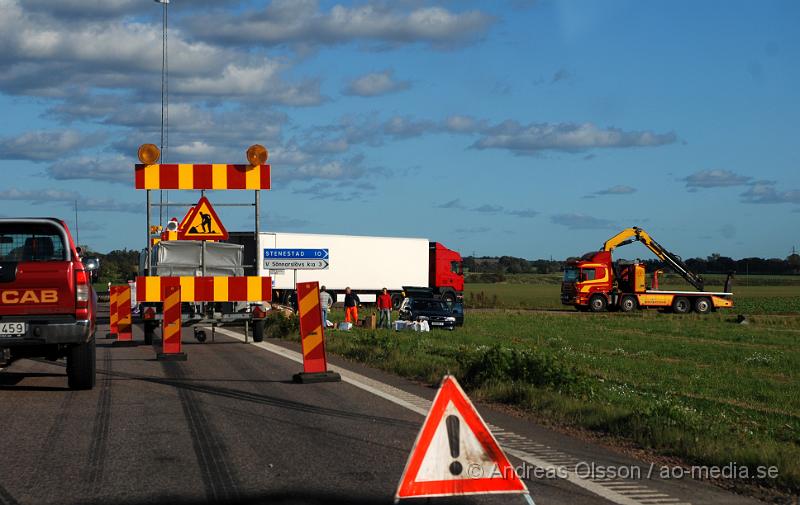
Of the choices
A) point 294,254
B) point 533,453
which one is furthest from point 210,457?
point 294,254

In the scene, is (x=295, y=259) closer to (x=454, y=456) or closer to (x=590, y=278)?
(x=454, y=456)

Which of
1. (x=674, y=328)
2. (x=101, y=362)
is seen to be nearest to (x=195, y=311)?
(x=101, y=362)

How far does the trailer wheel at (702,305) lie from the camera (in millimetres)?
58000

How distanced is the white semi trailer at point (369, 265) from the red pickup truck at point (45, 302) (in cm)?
3584

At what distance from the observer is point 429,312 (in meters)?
33.9

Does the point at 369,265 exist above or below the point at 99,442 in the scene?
above

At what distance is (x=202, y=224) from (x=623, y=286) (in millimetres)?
41841

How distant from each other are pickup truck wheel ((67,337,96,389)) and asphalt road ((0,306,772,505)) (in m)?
0.18

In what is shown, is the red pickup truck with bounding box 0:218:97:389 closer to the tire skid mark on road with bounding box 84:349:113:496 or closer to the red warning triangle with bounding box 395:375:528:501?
the tire skid mark on road with bounding box 84:349:113:496

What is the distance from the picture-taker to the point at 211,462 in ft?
25.4

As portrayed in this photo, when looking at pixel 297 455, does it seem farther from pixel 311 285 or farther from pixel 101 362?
pixel 101 362

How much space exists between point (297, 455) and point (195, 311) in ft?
39.9

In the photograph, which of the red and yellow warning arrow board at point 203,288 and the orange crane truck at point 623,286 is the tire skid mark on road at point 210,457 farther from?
the orange crane truck at point 623,286

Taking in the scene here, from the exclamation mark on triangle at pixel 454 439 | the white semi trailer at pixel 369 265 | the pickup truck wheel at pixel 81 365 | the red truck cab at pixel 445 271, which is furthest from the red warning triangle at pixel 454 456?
the red truck cab at pixel 445 271
